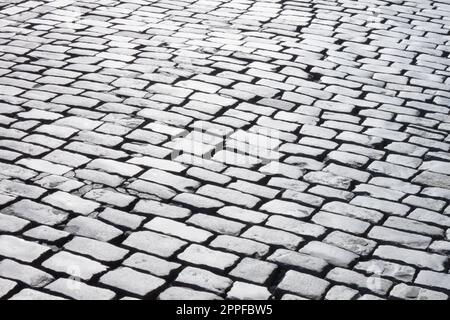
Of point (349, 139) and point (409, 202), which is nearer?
point (409, 202)

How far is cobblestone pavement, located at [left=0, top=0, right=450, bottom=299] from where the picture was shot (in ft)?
13.6

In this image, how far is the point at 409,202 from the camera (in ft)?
16.3

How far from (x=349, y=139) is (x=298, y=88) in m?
1.09

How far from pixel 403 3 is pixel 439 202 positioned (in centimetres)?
518

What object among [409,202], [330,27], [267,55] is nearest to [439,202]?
[409,202]

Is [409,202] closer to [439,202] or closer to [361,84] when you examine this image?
[439,202]

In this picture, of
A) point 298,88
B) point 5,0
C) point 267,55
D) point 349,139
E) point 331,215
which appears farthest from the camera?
point 5,0

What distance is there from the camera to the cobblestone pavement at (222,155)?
13.6 feet

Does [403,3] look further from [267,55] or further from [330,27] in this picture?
[267,55]

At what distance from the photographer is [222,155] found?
5496mm
